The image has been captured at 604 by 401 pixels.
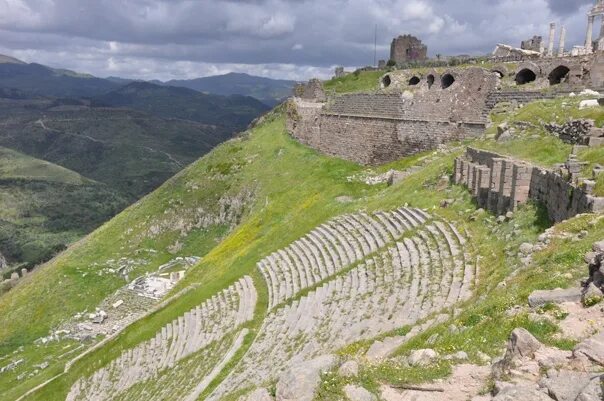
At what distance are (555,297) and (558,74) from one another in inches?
1274

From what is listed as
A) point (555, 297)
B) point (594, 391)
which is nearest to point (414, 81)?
point (555, 297)

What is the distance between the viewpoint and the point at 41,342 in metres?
35.8

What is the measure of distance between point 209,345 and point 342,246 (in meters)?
7.78

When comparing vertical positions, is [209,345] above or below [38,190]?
above

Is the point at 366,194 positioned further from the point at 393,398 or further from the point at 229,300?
the point at 393,398

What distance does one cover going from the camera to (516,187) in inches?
688

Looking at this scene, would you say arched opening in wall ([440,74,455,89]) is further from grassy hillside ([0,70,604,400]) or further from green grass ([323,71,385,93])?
green grass ([323,71,385,93])

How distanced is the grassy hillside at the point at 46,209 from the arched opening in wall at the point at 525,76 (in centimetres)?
11103

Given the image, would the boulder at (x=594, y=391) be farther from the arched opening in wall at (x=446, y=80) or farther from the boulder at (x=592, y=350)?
the arched opening in wall at (x=446, y=80)

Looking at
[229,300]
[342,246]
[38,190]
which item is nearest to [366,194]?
[342,246]

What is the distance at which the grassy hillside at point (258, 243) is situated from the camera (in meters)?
10.3

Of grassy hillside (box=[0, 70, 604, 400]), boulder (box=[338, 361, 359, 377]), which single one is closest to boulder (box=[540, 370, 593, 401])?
grassy hillside (box=[0, 70, 604, 400])

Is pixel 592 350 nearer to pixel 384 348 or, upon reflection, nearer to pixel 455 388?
pixel 455 388

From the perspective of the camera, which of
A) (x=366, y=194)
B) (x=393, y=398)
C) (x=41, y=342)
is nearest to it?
(x=393, y=398)
